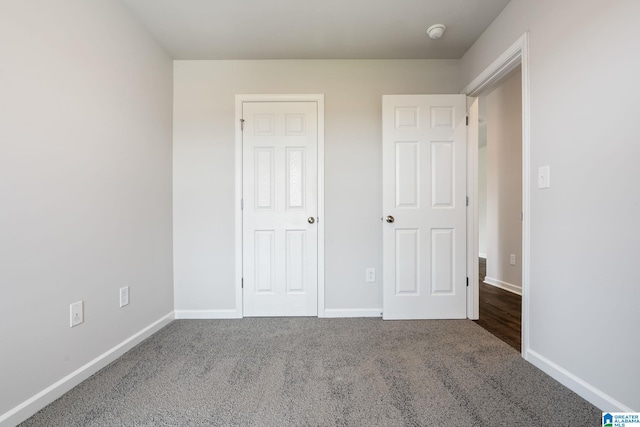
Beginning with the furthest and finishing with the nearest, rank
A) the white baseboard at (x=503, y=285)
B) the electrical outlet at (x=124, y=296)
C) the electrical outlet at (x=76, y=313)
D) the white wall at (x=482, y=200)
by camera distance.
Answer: the white wall at (x=482, y=200) → the white baseboard at (x=503, y=285) → the electrical outlet at (x=124, y=296) → the electrical outlet at (x=76, y=313)

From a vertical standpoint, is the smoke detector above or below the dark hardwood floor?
above

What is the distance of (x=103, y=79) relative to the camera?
5.33ft

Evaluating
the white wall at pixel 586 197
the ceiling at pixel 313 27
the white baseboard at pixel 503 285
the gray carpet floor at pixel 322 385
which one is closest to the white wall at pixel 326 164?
the ceiling at pixel 313 27

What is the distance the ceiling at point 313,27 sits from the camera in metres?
1.77

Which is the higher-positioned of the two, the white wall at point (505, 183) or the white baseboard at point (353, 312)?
the white wall at point (505, 183)

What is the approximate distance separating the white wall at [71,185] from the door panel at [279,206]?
784 mm

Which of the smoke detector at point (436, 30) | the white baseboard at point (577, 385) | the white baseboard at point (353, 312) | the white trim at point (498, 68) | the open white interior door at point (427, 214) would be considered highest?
the smoke detector at point (436, 30)

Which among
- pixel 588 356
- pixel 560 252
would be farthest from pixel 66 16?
pixel 588 356

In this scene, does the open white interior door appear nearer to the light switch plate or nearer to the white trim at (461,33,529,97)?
the white trim at (461,33,529,97)

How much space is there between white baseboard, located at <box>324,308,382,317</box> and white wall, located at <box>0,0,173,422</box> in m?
1.50

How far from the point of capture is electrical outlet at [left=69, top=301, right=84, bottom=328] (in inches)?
55.6

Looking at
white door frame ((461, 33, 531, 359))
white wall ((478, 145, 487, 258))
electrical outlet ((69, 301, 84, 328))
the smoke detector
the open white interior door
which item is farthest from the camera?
white wall ((478, 145, 487, 258))

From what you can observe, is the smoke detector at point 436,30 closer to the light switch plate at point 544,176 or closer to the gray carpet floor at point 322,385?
the light switch plate at point 544,176

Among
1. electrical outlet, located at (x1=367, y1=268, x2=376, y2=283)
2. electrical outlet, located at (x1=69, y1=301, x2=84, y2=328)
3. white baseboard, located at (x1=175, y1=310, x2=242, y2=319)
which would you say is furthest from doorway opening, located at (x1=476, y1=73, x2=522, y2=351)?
electrical outlet, located at (x1=69, y1=301, x2=84, y2=328)
